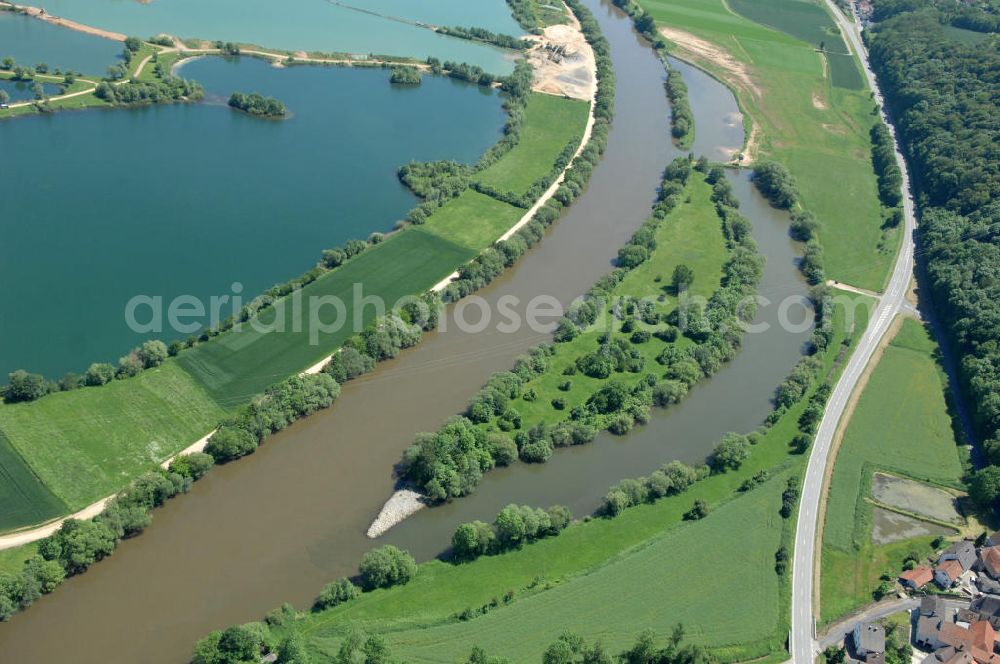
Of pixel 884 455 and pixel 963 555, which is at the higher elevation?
pixel 884 455

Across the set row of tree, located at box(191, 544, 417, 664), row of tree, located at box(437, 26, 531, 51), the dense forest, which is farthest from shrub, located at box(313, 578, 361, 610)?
row of tree, located at box(437, 26, 531, 51)

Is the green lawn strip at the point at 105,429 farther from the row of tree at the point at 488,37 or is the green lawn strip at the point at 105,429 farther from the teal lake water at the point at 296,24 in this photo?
the row of tree at the point at 488,37

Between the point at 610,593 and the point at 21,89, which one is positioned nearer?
the point at 610,593

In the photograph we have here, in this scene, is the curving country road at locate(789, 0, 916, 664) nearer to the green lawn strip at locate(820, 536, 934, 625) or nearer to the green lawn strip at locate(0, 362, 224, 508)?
the green lawn strip at locate(820, 536, 934, 625)

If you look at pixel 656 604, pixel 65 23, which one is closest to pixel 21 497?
pixel 656 604

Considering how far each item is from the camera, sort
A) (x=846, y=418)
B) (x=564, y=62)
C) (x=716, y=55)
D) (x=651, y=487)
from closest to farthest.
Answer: (x=651, y=487) → (x=846, y=418) → (x=564, y=62) → (x=716, y=55)

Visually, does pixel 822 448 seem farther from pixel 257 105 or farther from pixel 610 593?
pixel 257 105
